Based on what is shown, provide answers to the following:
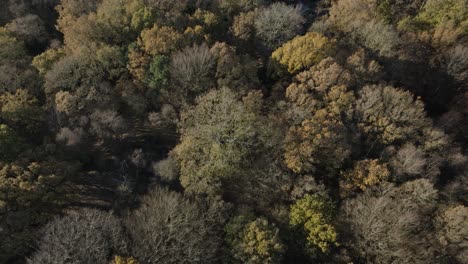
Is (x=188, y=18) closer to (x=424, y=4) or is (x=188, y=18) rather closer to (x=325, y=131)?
(x=325, y=131)

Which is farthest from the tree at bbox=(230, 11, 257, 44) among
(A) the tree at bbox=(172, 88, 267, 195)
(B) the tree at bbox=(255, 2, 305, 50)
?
(A) the tree at bbox=(172, 88, 267, 195)

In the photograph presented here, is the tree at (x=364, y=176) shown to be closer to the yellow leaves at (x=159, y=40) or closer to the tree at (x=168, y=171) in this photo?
the tree at (x=168, y=171)

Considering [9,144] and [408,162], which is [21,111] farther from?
[408,162]

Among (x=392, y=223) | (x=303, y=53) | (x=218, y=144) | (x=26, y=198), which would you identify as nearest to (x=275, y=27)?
(x=303, y=53)

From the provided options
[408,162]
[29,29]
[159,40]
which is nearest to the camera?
[408,162]

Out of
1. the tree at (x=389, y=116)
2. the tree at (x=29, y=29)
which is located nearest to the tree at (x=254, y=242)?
the tree at (x=389, y=116)

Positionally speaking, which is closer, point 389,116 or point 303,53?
point 389,116
